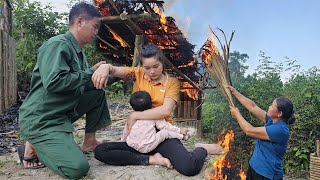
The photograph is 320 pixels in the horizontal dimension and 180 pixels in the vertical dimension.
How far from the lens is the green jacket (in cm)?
317

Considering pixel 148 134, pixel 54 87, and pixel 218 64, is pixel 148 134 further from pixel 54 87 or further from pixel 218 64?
pixel 218 64

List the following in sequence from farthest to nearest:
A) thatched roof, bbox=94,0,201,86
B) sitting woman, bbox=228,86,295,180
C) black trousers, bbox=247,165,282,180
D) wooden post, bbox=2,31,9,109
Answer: wooden post, bbox=2,31,9,109 → thatched roof, bbox=94,0,201,86 → black trousers, bbox=247,165,282,180 → sitting woman, bbox=228,86,295,180

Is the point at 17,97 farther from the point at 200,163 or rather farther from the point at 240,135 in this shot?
the point at 200,163

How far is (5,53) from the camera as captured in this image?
8789 millimetres

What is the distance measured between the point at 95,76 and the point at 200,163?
1275mm

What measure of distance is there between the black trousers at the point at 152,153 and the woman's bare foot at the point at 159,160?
0.11ft

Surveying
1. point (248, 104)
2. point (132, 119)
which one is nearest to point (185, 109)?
point (248, 104)

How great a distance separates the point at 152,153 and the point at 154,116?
0.42 metres

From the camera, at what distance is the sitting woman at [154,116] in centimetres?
335

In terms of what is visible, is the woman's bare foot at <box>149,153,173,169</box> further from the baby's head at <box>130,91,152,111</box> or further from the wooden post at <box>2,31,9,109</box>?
the wooden post at <box>2,31,9,109</box>

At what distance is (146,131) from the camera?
3508mm

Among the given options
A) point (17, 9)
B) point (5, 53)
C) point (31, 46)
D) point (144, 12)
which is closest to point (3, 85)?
point (5, 53)

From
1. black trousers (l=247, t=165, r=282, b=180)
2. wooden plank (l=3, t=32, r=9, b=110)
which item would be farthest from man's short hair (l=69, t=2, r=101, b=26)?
wooden plank (l=3, t=32, r=9, b=110)

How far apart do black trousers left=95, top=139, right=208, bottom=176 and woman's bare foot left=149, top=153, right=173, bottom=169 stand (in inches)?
1.3
